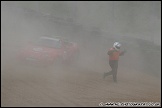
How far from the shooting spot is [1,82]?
329 inches

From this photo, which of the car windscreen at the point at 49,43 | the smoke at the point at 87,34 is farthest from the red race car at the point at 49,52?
the smoke at the point at 87,34

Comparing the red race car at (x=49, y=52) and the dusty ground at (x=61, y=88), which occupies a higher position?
the red race car at (x=49, y=52)

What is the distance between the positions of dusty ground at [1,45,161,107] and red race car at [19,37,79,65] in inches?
18.1

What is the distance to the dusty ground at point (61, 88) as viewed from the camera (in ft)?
23.4

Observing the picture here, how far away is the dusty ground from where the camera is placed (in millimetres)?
7137

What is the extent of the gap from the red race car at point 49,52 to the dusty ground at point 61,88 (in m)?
0.46

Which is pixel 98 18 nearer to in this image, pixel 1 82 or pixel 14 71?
pixel 14 71

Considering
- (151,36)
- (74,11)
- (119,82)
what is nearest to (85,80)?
(119,82)

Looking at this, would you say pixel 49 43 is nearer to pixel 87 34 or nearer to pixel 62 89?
pixel 62 89

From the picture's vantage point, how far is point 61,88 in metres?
8.49

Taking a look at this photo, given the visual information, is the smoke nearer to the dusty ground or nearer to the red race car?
the dusty ground

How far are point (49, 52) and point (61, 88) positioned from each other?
423 centimetres

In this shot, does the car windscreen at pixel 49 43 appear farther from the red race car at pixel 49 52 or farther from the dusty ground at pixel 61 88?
the dusty ground at pixel 61 88

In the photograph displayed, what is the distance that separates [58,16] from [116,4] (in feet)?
13.3
